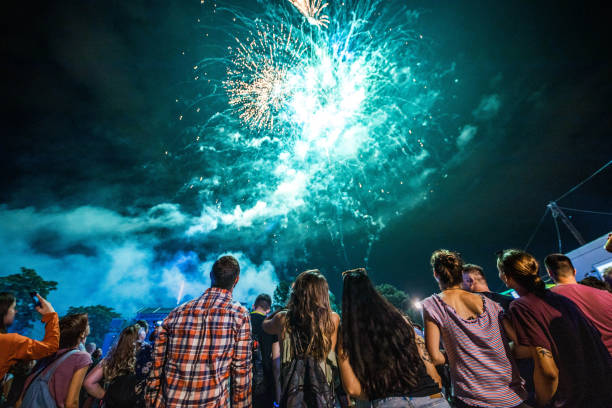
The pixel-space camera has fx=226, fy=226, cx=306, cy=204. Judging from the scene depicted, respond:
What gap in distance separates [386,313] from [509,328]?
143 cm

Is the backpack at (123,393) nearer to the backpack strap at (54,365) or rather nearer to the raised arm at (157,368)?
the backpack strap at (54,365)

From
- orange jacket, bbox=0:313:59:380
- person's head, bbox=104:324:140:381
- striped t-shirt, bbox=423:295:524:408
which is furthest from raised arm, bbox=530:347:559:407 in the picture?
orange jacket, bbox=0:313:59:380

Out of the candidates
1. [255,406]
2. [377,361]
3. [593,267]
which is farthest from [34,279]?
[593,267]

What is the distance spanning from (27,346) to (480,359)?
561 cm

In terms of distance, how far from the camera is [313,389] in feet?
7.39

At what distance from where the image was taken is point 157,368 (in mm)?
2705

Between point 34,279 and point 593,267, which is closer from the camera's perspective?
point 593,267

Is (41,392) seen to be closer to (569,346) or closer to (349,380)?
(349,380)

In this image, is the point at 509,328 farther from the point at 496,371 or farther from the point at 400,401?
the point at 400,401

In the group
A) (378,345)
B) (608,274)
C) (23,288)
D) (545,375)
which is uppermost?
(23,288)

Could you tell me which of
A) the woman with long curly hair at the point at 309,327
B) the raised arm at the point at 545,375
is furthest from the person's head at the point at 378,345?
the raised arm at the point at 545,375

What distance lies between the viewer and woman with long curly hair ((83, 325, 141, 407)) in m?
3.45

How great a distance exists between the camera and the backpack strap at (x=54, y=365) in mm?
3119

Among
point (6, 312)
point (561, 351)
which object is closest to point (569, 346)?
point (561, 351)
